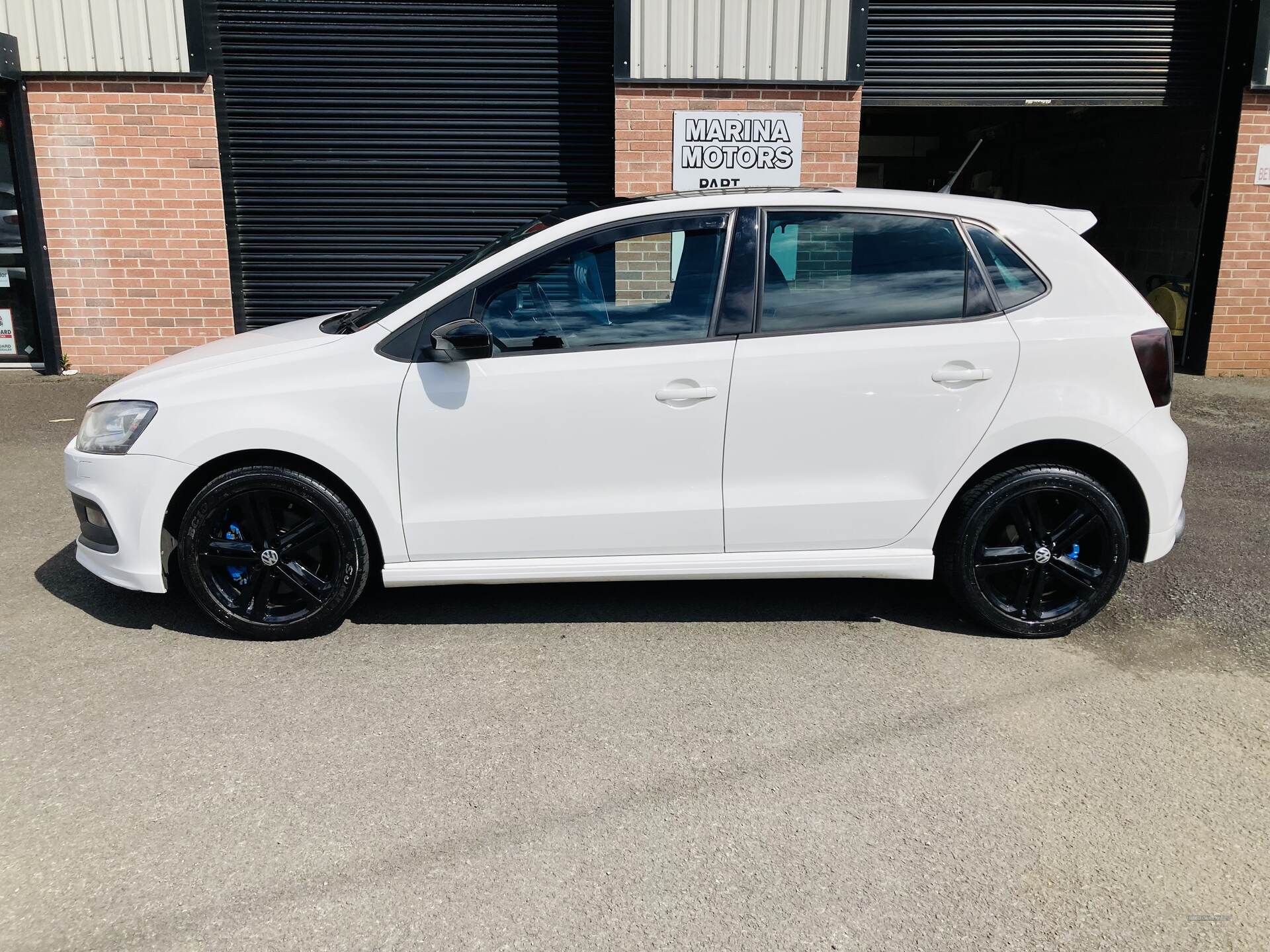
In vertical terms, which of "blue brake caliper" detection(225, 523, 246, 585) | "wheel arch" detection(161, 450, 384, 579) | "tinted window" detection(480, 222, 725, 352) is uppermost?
"tinted window" detection(480, 222, 725, 352)

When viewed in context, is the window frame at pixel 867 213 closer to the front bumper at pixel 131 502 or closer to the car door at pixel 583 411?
the car door at pixel 583 411

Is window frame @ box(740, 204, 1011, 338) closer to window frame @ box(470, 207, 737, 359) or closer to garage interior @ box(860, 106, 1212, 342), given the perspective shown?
window frame @ box(470, 207, 737, 359)

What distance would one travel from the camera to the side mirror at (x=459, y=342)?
3.97m

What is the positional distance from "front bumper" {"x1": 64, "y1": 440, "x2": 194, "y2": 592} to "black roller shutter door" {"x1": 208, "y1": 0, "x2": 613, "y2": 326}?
6.07 metres

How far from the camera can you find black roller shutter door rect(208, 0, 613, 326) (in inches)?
373

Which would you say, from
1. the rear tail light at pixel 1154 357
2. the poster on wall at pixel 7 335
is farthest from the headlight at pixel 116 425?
the poster on wall at pixel 7 335

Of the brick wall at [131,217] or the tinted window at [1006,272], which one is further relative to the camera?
the brick wall at [131,217]

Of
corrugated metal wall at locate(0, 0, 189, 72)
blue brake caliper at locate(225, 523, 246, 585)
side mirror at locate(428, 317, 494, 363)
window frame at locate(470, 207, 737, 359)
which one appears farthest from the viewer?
corrugated metal wall at locate(0, 0, 189, 72)

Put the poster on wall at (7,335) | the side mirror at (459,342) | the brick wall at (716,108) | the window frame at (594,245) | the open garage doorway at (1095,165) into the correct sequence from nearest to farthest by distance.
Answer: the side mirror at (459,342) < the window frame at (594,245) < the brick wall at (716,108) < the poster on wall at (7,335) < the open garage doorway at (1095,165)

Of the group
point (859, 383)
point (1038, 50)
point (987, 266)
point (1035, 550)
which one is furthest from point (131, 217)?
point (1035, 550)

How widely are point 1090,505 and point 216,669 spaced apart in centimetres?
345

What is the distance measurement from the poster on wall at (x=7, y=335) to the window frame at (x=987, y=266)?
9.09 metres

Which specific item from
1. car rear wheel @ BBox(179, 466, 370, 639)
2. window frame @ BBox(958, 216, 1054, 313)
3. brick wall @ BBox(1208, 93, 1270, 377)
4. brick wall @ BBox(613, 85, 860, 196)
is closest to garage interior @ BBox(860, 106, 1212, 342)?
brick wall @ BBox(1208, 93, 1270, 377)

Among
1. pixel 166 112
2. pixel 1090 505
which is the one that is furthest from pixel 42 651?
pixel 166 112
